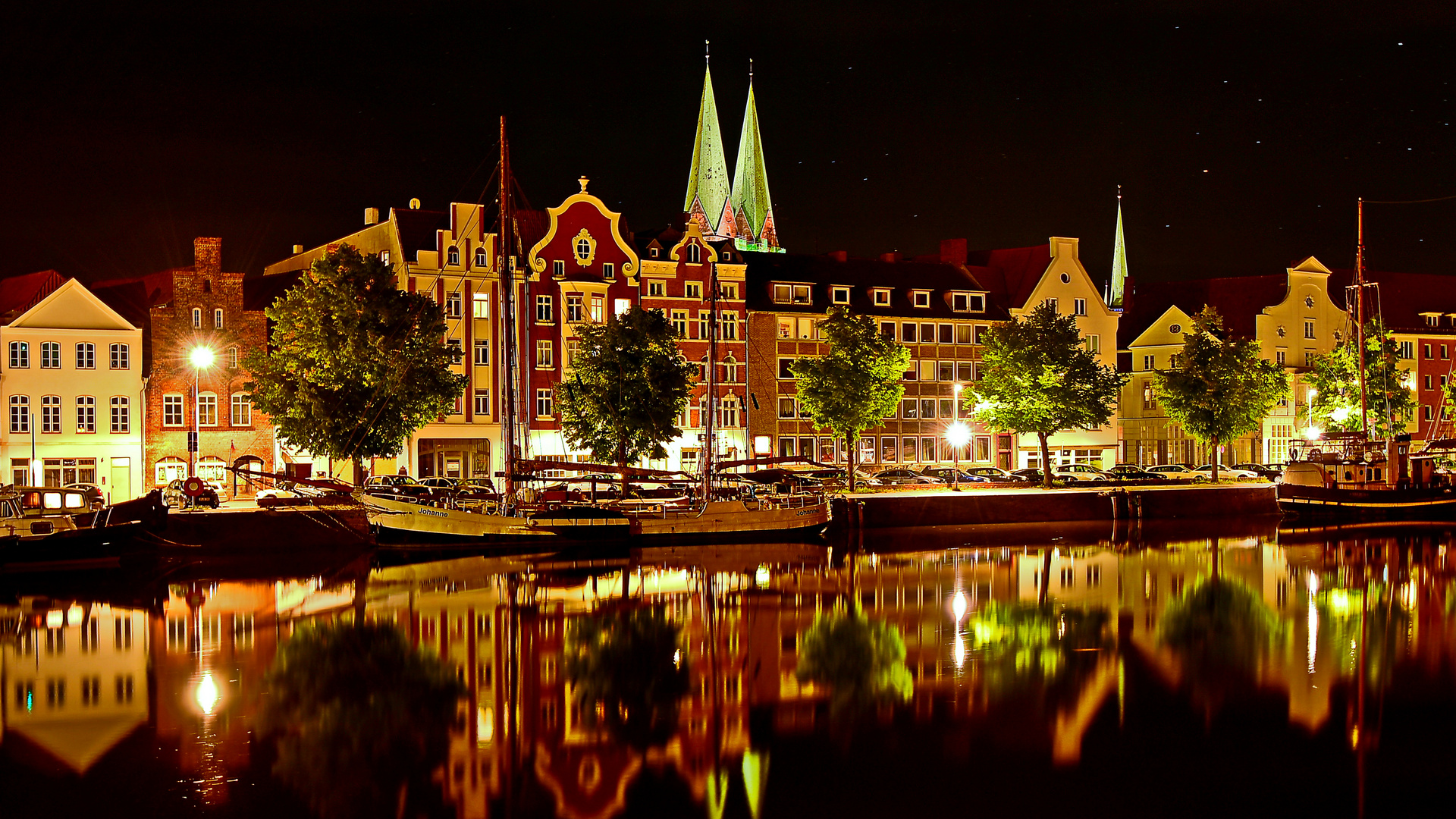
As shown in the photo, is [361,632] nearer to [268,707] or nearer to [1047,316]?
[268,707]

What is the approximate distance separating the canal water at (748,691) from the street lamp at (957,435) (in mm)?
31234

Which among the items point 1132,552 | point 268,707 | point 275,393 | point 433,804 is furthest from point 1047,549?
point 433,804

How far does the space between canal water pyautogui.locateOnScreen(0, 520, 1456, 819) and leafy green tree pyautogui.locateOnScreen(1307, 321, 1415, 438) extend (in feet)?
126

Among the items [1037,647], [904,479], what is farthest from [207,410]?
[1037,647]

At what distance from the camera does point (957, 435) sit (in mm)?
85062

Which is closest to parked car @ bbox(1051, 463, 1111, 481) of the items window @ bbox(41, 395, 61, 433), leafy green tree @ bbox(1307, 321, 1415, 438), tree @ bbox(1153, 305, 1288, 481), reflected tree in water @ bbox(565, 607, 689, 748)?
tree @ bbox(1153, 305, 1288, 481)

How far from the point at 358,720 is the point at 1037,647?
15668 millimetres

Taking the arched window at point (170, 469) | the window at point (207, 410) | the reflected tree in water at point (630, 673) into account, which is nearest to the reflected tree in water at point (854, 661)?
the reflected tree in water at point (630, 673)

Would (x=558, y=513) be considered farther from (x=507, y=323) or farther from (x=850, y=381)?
(x=850, y=381)

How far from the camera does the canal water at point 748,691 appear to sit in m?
23.7

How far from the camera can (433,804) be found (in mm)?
22875

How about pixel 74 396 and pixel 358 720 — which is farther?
pixel 74 396

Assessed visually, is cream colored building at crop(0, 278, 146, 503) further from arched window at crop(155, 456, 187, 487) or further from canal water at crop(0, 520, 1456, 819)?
canal water at crop(0, 520, 1456, 819)

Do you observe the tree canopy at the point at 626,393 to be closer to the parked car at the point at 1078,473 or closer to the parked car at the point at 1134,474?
the parked car at the point at 1078,473
